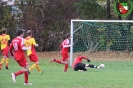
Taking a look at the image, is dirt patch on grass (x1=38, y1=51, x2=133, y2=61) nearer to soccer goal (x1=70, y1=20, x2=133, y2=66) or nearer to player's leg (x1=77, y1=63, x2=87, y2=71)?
soccer goal (x1=70, y1=20, x2=133, y2=66)

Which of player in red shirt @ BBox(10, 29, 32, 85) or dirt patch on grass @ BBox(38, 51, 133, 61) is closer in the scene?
player in red shirt @ BBox(10, 29, 32, 85)

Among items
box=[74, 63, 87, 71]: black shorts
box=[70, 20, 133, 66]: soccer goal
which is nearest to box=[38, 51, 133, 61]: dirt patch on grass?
box=[70, 20, 133, 66]: soccer goal

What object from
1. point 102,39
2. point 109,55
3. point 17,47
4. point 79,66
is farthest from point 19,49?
point 102,39

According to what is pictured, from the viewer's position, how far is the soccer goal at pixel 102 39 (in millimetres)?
28172

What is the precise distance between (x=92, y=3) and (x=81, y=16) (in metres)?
1.47

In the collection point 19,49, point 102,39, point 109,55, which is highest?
point 19,49

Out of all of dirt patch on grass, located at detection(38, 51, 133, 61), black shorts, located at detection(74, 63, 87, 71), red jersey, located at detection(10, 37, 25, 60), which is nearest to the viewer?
red jersey, located at detection(10, 37, 25, 60)

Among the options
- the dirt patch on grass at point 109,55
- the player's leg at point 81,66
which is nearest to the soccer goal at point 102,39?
the dirt patch on grass at point 109,55

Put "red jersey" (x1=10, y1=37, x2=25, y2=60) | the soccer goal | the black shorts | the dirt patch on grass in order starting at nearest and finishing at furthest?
"red jersey" (x1=10, y1=37, x2=25, y2=60)
the black shorts
the dirt patch on grass
the soccer goal

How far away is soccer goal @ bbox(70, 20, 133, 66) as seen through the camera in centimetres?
2817

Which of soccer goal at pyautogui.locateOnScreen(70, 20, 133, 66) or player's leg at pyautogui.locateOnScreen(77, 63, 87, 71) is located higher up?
soccer goal at pyautogui.locateOnScreen(70, 20, 133, 66)

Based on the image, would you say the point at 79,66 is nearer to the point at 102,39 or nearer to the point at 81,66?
the point at 81,66

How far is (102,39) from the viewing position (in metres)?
28.6

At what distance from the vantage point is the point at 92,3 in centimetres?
3628
